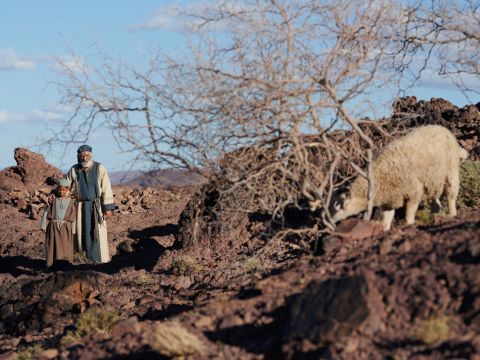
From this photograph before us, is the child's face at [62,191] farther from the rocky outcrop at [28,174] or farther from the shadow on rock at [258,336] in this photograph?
the rocky outcrop at [28,174]

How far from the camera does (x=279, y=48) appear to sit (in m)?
10.5

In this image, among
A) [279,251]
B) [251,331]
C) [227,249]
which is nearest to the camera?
[251,331]

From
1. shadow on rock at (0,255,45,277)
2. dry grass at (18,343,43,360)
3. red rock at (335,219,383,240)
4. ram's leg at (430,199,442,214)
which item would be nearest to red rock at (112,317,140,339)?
dry grass at (18,343,43,360)

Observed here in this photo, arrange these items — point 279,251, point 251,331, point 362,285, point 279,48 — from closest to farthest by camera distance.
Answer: point 362,285 < point 251,331 < point 279,48 < point 279,251

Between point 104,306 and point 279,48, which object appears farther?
point 104,306

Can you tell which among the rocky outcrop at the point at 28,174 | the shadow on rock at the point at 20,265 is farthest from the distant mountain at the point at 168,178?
the rocky outcrop at the point at 28,174

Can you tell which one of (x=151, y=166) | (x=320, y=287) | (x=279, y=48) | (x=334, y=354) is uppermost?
(x=279, y=48)

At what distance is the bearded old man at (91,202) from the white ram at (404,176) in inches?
267

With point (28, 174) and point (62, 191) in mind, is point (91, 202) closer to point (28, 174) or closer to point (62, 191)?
point (62, 191)

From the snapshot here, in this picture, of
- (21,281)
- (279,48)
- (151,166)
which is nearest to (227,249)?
(21,281)

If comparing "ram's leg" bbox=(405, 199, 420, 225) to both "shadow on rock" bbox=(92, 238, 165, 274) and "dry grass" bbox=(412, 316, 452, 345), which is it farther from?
"shadow on rock" bbox=(92, 238, 165, 274)

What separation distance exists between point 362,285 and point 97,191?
10.3 metres

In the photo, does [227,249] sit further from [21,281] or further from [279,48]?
[279,48]

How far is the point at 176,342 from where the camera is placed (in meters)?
7.68
